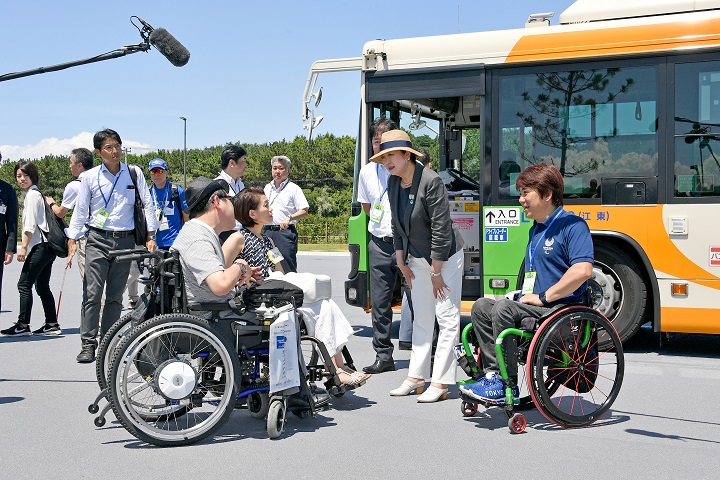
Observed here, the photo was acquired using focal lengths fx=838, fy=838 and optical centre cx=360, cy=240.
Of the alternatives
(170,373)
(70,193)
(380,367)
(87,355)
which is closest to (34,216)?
(70,193)

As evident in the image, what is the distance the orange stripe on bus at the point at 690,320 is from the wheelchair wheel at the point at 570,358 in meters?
2.21

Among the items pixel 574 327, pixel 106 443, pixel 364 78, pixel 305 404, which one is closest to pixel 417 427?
pixel 305 404

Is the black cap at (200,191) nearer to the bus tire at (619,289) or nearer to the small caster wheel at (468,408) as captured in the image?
the small caster wheel at (468,408)

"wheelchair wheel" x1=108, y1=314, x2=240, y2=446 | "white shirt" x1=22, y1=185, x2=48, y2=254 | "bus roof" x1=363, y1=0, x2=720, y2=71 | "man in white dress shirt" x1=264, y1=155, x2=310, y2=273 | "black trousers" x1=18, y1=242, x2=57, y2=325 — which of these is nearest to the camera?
"wheelchair wheel" x1=108, y1=314, x2=240, y2=446

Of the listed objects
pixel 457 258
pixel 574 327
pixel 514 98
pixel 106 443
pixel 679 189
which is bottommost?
pixel 106 443

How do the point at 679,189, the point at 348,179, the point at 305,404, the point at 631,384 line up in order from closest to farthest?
1. the point at 305,404
2. the point at 631,384
3. the point at 679,189
4. the point at 348,179

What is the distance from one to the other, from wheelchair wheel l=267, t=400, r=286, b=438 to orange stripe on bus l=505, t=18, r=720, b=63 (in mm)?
4473

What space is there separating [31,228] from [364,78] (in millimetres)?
3886

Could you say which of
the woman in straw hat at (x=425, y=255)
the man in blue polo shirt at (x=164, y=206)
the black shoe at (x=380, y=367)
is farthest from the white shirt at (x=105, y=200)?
the woman in straw hat at (x=425, y=255)

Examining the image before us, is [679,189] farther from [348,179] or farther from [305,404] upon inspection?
[348,179]

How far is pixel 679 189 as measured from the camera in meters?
7.34

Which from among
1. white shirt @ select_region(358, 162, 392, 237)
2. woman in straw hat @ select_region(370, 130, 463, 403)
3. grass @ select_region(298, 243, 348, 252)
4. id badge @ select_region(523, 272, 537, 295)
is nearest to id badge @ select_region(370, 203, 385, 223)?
white shirt @ select_region(358, 162, 392, 237)

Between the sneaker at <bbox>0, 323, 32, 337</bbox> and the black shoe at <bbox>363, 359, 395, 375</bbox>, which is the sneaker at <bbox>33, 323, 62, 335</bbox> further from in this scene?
the black shoe at <bbox>363, 359, 395, 375</bbox>

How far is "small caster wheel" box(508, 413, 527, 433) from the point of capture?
496cm
